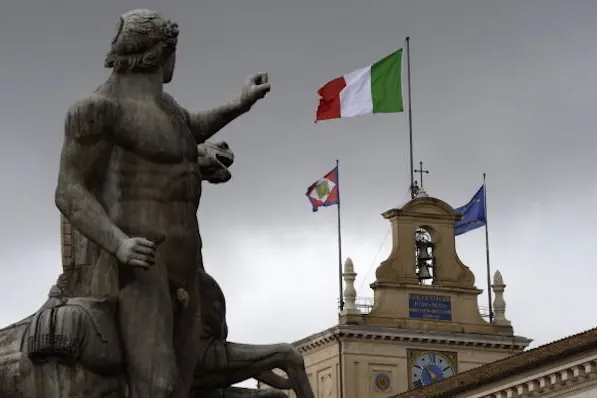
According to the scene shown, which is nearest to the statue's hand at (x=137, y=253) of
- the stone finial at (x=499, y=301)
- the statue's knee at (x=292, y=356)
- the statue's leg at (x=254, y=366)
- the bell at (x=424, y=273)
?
the statue's leg at (x=254, y=366)

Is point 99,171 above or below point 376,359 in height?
below

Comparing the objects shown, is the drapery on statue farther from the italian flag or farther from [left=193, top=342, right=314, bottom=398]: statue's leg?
the italian flag

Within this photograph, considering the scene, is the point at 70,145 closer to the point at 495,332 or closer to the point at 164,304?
the point at 164,304

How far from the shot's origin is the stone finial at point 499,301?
112688mm

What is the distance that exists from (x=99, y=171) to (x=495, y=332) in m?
98.7

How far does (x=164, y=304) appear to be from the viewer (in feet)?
43.2

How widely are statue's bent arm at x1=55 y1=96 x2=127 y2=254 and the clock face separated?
94237 millimetres

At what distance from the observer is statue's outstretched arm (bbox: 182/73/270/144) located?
13664mm

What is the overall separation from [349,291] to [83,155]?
98.0 meters

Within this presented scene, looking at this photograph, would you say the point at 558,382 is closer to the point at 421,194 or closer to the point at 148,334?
the point at 421,194

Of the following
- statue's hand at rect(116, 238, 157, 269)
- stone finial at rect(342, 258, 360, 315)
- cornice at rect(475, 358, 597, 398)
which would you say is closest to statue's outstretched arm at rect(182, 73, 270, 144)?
statue's hand at rect(116, 238, 157, 269)

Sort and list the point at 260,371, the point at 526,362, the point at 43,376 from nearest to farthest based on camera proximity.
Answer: the point at 43,376, the point at 260,371, the point at 526,362

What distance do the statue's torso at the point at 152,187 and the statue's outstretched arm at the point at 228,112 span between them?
42cm

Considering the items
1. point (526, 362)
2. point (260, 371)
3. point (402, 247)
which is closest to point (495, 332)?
point (402, 247)
